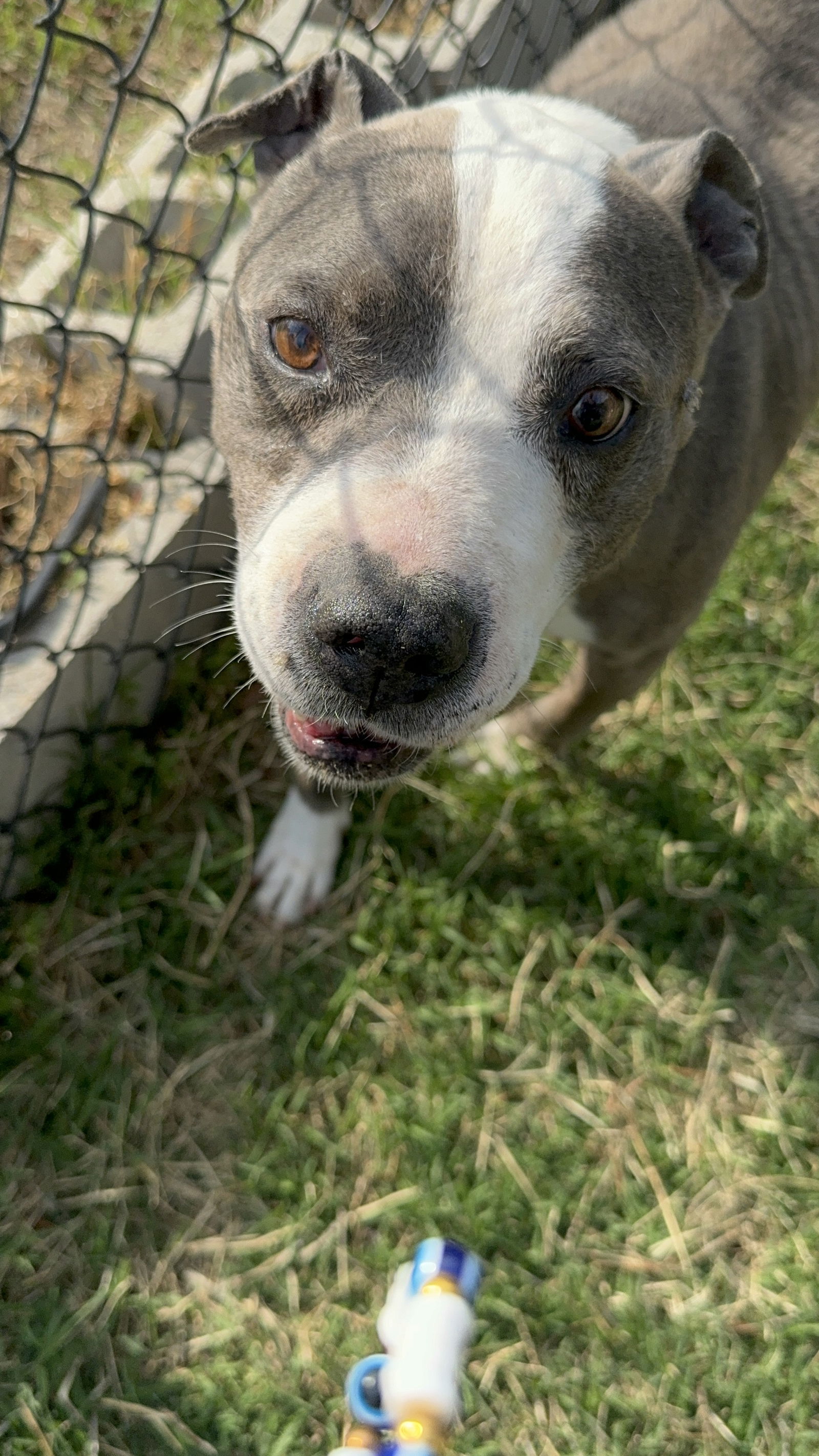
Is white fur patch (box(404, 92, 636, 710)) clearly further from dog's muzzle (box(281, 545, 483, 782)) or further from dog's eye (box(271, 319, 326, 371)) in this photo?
dog's eye (box(271, 319, 326, 371))

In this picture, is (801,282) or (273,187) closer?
(273,187)

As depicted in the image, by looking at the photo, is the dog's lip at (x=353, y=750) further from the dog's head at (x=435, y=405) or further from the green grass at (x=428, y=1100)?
the green grass at (x=428, y=1100)

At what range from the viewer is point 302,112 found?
2285 mm

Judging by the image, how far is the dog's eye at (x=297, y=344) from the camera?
191 cm

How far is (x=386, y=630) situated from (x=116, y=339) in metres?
1.44

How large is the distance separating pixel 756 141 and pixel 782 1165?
264cm

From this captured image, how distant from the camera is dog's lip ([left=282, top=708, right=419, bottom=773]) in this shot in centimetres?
207

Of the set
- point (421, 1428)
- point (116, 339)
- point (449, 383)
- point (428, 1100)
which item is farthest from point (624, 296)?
point (428, 1100)

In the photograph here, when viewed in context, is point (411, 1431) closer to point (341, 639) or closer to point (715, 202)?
point (341, 639)

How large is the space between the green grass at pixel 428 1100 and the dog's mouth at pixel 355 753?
3.85ft

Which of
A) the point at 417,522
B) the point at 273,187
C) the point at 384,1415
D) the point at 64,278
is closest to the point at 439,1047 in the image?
the point at 384,1415

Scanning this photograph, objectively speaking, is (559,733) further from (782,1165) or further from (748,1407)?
(748,1407)

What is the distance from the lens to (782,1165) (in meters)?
3.11

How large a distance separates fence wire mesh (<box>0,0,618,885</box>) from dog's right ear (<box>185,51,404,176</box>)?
0.68 feet
